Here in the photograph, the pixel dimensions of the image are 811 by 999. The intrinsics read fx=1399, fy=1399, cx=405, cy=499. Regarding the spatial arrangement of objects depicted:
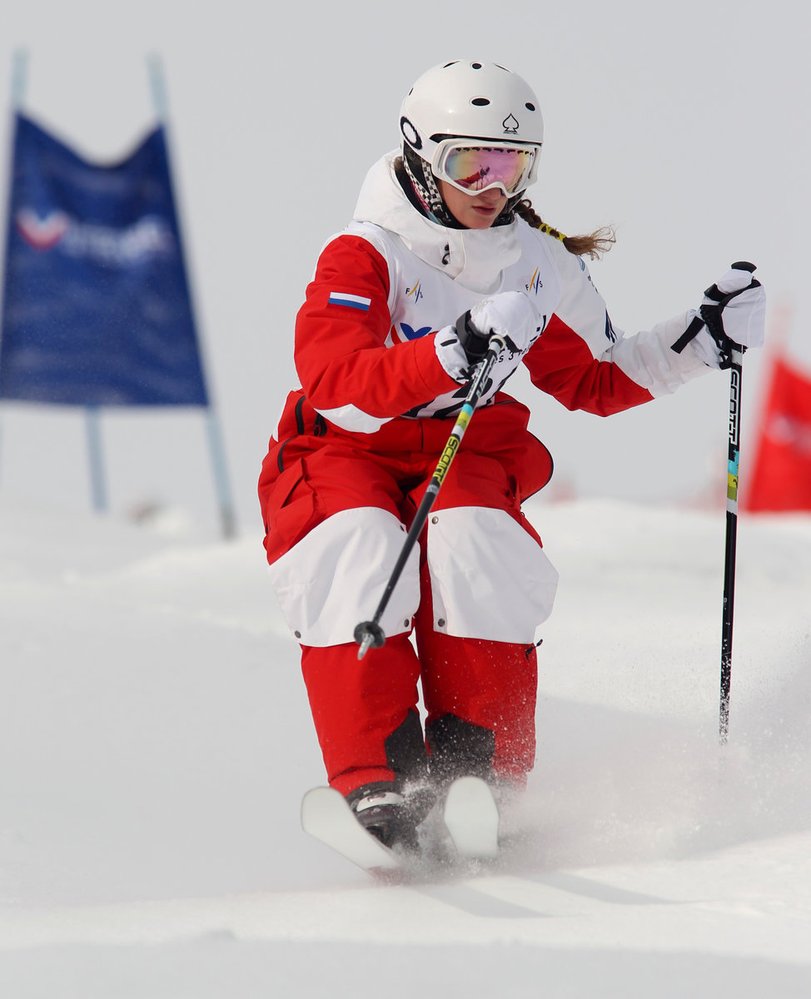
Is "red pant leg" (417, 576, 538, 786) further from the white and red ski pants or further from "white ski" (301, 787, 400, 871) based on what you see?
"white ski" (301, 787, 400, 871)

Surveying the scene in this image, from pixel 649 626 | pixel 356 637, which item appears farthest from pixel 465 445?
pixel 649 626

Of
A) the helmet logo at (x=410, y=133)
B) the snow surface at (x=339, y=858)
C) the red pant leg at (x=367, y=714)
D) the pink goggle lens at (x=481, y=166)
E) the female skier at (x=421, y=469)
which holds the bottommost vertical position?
the snow surface at (x=339, y=858)

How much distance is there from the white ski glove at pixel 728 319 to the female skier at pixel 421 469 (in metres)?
0.44

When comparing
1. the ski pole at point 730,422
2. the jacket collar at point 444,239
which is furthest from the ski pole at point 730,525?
the jacket collar at point 444,239

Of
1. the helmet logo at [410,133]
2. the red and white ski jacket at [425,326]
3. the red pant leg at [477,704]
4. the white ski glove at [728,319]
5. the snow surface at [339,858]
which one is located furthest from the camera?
the white ski glove at [728,319]

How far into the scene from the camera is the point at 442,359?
113 inches

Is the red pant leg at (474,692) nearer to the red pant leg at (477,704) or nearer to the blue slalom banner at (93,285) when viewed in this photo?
the red pant leg at (477,704)

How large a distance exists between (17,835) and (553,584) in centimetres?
140

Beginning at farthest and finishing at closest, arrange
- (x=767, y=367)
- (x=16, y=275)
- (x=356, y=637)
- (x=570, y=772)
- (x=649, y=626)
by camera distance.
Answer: (x=767, y=367), (x=16, y=275), (x=649, y=626), (x=570, y=772), (x=356, y=637)

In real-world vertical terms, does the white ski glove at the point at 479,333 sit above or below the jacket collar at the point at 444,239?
below

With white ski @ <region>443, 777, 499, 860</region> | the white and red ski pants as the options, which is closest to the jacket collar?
the white and red ski pants

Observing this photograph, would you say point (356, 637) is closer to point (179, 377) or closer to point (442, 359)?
point (442, 359)

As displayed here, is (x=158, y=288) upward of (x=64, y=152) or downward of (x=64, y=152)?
downward

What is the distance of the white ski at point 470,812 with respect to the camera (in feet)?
9.11
